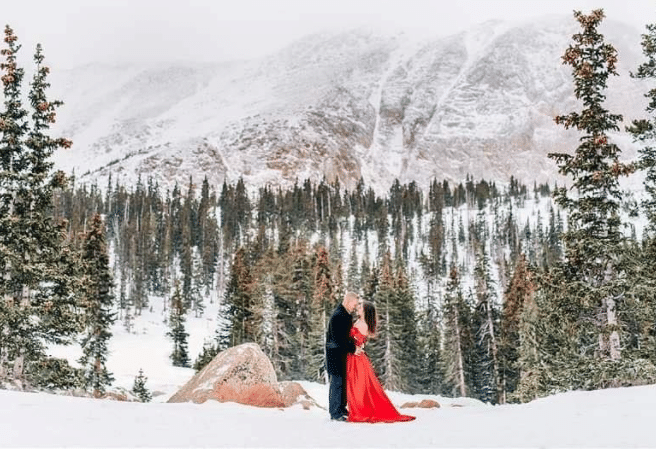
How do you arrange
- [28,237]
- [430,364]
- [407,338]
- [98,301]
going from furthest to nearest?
1. [430,364]
2. [407,338]
3. [98,301]
4. [28,237]

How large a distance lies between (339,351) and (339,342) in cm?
18

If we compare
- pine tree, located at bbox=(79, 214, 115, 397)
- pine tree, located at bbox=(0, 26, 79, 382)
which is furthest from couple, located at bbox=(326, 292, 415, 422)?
pine tree, located at bbox=(79, 214, 115, 397)

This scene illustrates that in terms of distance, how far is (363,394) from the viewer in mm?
10781

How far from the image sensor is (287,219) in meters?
139

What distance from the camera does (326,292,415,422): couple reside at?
1078cm

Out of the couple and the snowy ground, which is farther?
the couple

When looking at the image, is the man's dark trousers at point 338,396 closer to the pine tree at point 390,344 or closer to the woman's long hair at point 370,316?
the woman's long hair at point 370,316

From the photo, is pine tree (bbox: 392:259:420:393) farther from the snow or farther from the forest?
the snow

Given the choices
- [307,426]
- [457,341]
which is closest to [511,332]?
[457,341]

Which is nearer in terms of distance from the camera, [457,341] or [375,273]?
[457,341]

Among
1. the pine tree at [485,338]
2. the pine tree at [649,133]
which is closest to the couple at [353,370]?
the pine tree at [649,133]

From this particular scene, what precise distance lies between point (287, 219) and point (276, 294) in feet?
269

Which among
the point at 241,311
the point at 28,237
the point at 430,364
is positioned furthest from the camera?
the point at 430,364

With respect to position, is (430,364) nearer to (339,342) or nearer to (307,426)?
(339,342)
